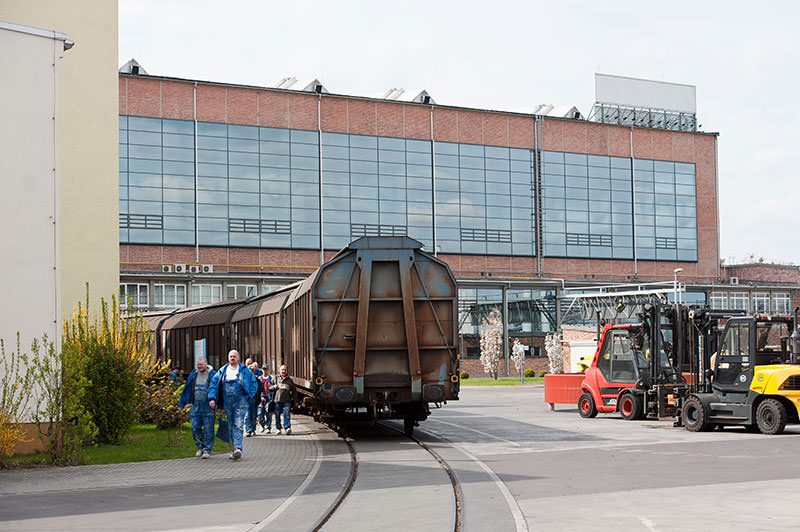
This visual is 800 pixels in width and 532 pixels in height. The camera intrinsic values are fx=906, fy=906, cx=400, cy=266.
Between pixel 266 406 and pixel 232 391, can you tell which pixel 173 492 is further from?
pixel 266 406

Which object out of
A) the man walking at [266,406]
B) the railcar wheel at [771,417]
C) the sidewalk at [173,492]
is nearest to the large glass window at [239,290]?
the man walking at [266,406]

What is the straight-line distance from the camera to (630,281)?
227 feet

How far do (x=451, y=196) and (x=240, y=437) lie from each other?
162 feet

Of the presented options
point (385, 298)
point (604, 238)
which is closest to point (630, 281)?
point (604, 238)

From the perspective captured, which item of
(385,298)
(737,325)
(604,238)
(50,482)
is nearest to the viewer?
(50,482)

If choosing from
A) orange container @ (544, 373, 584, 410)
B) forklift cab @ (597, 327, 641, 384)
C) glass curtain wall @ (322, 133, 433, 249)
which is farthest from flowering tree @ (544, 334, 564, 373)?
forklift cab @ (597, 327, 641, 384)

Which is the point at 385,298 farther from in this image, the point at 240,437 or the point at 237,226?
the point at 237,226

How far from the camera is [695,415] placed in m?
21.5

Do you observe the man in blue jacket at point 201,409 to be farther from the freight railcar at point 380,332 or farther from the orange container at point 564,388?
the orange container at point 564,388

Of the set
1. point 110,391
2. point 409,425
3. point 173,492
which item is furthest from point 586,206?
point 173,492

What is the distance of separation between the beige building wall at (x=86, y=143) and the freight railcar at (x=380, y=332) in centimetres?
851

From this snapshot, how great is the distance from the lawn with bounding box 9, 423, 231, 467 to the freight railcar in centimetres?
263

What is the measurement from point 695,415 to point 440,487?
1144 cm

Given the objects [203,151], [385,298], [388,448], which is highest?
[203,151]
